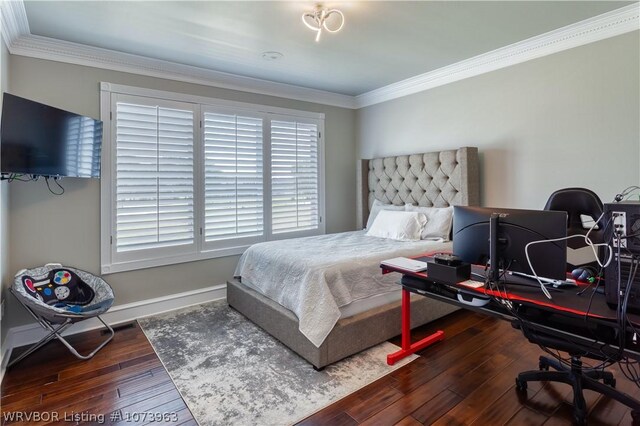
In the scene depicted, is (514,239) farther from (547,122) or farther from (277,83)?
(277,83)

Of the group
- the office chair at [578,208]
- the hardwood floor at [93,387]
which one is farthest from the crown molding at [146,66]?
the office chair at [578,208]

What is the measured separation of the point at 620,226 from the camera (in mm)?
1311

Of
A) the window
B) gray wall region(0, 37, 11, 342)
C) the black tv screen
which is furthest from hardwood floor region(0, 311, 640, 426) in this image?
the black tv screen

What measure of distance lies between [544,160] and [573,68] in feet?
2.70

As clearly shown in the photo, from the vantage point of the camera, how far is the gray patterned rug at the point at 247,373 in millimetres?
1984

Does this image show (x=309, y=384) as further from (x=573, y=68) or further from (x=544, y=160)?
(x=573, y=68)

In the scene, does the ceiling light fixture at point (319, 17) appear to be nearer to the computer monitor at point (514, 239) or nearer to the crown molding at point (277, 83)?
the crown molding at point (277, 83)

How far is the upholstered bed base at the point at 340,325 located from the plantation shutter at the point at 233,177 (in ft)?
3.25

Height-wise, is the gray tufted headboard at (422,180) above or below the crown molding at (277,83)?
below

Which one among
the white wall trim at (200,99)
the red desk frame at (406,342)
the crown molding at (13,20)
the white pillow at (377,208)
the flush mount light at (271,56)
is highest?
the flush mount light at (271,56)

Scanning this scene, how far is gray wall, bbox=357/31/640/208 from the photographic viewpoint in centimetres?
267

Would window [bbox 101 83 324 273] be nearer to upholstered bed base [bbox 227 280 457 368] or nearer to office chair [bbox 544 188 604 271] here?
upholstered bed base [bbox 227 280 457 368]

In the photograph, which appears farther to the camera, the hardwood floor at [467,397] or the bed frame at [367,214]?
the bed frame at [367,214]

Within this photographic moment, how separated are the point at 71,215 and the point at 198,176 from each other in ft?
4.05
